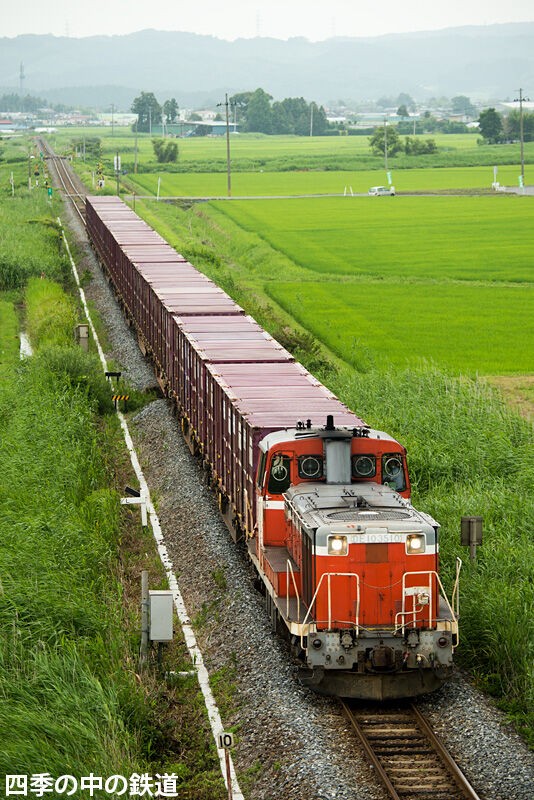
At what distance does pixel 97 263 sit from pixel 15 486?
47136 mm

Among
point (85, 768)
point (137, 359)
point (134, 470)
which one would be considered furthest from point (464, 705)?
point (137, 359)

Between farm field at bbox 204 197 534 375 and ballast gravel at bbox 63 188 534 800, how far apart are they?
19672 mm

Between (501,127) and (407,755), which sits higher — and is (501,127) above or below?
above

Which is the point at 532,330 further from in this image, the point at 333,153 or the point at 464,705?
the point at 333,153

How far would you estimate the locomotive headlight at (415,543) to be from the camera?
1659 cm

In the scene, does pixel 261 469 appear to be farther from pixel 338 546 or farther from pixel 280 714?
pixel 280 714

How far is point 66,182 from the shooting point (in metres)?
134

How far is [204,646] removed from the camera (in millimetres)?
19500

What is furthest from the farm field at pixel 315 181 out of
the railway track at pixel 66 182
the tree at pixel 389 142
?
the tree at pixel 389 142

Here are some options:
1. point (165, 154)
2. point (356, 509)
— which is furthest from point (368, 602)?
point (165, 154)

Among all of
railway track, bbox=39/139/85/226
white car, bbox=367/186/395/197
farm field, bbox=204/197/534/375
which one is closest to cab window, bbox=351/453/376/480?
Answer: farm field, bbox=204/197/534/375

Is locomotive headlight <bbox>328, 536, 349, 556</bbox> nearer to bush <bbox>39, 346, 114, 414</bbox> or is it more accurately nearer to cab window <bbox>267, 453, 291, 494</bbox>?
cab window <bbox>267, 453, 291, 494</bbox>

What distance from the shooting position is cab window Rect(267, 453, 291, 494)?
62.2 ft

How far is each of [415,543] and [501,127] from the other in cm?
18460
